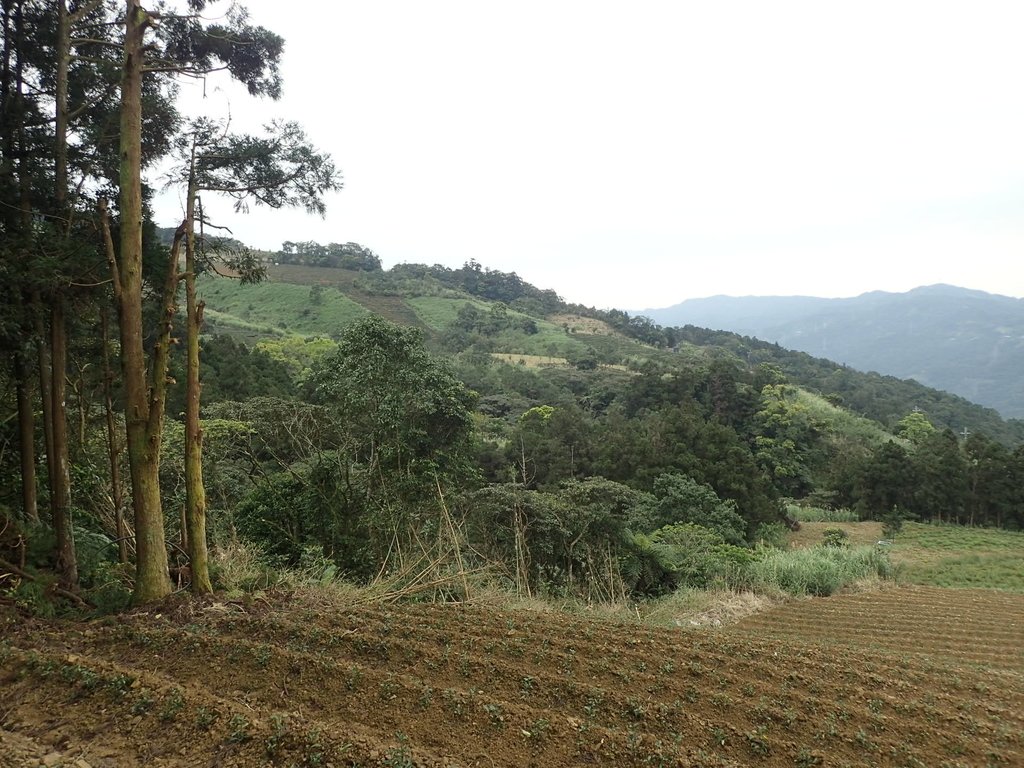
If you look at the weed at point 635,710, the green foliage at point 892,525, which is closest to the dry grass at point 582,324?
the green foliage at point 892,525

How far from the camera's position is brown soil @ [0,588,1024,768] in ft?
9.30

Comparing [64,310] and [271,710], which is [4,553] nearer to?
[64,310]

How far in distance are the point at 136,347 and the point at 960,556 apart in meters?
24.2

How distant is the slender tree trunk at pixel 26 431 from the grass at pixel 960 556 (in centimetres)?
1700

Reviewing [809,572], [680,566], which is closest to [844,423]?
[809,572]

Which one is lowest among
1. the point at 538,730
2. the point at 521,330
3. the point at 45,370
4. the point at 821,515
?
the point at 821,515

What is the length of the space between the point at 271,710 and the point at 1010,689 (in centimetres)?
582

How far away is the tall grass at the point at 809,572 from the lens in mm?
11086

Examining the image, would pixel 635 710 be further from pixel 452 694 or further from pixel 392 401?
pixel 392 401

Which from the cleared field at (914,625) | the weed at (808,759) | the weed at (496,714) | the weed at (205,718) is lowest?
the cleared field at (914,625)

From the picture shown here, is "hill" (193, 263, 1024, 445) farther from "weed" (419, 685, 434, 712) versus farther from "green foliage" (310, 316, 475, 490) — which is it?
"weed" (419, 685, 434, 712)

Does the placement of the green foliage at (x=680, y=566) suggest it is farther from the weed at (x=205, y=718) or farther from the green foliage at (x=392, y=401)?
the weed at (x=205, y=718)

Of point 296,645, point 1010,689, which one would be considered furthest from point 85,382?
point 1010,689

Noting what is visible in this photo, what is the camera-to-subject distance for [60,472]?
196 inches
